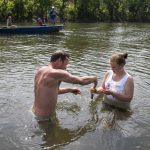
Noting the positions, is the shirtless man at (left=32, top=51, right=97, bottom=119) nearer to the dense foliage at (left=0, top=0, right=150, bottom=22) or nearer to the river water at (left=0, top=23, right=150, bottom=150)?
the river water at (left=0, top=23, right=150, bottom=150)

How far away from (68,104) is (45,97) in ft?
8.41

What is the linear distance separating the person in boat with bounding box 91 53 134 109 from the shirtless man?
0.89 meters

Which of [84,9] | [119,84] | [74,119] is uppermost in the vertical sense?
[119,84]

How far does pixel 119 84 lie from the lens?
352 inches

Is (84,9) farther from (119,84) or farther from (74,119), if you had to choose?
(74,119)

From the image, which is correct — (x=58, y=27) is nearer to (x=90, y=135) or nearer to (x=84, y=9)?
(x=90, y=135)

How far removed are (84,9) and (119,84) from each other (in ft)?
168

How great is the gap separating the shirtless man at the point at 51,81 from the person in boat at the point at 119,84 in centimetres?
89

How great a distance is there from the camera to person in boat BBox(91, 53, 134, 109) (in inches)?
344

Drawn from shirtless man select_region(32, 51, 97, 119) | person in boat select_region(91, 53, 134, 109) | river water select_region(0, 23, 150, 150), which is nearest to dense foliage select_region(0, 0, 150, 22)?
river water select_region(0, 23, 150, 150)

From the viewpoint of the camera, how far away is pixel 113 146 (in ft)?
24.4

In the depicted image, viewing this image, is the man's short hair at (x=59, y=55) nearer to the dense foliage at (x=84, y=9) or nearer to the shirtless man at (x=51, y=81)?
the shirtless man at (x=51, y=81)

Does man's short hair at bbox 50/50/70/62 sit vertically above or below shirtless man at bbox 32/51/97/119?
above

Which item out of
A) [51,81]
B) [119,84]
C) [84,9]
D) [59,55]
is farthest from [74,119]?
[84,9]
